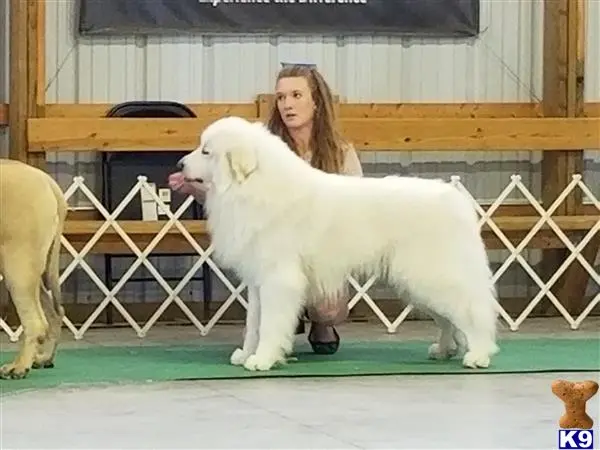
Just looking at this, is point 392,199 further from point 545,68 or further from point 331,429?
point 545,68

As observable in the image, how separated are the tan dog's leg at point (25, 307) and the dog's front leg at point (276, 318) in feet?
2.71

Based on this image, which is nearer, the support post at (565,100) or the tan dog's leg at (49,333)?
the tan dog's leg at (49,333)

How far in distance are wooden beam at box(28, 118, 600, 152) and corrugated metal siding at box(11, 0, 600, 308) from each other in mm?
455

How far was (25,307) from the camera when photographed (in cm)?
486

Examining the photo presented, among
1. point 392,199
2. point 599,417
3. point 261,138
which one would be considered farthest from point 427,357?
point 599,417

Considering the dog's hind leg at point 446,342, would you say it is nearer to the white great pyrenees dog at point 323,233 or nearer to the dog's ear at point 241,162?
the white great pyrenees dog at point 323,233

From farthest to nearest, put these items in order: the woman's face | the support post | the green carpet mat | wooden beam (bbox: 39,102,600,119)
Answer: the support post, wooden beam (bbox: 39,102,600,119), the woman's face, the green carpet mat

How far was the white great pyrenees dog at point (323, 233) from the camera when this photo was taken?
16.8 feet

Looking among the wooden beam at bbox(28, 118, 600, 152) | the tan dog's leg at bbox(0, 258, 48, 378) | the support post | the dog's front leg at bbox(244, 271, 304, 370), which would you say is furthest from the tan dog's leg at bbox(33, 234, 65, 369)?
the support post

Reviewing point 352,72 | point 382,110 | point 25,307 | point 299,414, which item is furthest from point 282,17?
point 299,414

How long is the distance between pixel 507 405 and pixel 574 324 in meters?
2.82

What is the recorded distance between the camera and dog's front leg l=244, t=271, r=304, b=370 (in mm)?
5023

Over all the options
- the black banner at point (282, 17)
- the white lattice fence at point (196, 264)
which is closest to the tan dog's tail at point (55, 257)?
the white lattice fence at point (196, 264)

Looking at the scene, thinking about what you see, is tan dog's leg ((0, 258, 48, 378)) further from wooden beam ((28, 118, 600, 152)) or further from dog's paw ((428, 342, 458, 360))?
wooden beam ((28, 118, 600, 152))
